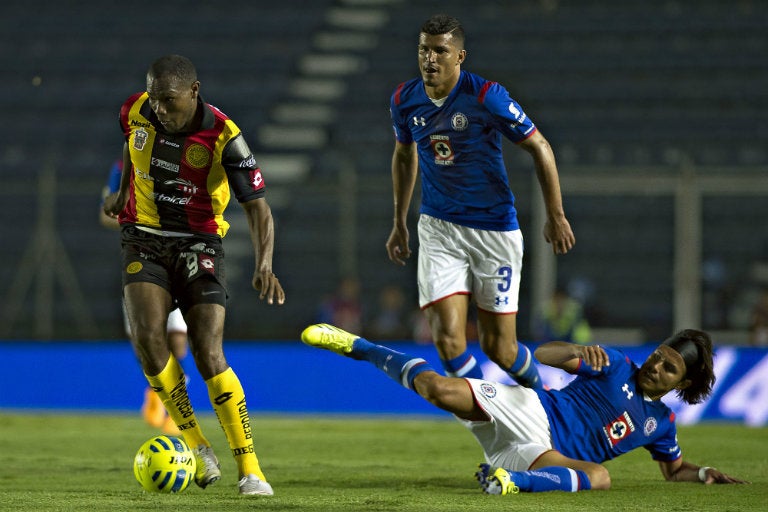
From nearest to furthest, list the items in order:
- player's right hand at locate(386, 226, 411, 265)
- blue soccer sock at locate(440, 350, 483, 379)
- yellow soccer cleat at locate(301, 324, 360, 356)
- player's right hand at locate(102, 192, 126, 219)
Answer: yellow soccer cleat at locate(301, 324, 360, 356) → player's right hand at locate(102, 192, 126, 219) → blue soccer sock at locate(440, 350, 483, 379) → player's right hand at locate(386, 226, 411, 265)

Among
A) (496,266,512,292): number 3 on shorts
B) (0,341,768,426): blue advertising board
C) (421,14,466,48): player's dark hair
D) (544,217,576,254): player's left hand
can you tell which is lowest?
(0,341,768,426): blue advertising board

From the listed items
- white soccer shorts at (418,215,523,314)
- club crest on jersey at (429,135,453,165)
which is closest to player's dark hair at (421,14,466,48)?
club crest on jersey at (429,135,453,165)

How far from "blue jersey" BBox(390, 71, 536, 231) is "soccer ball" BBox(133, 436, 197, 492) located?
2.18m

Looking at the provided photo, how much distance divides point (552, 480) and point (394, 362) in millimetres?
915

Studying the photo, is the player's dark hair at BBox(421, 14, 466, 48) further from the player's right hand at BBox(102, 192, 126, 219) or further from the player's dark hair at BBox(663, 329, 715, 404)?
the player's dark hair at BBox(663, 329, 715, 404)

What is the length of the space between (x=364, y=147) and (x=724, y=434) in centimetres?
803

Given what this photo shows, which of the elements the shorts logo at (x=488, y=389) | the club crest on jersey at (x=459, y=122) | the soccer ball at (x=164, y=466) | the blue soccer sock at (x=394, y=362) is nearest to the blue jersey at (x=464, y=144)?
the club crest on jersey at (x=459, y=122)

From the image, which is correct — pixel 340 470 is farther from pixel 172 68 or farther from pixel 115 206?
pixel 172 68

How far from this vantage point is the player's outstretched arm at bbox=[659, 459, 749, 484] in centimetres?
610

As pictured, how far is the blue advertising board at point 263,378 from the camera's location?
37.3 ft

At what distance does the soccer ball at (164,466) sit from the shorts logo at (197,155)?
4.13ft

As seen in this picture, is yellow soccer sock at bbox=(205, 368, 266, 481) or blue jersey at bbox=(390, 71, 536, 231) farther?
blue jersey at bbox=(390, 71, 536, 231)

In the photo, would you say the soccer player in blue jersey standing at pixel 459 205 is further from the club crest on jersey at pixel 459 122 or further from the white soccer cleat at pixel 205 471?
the white soccer cleat at pixel 205 471

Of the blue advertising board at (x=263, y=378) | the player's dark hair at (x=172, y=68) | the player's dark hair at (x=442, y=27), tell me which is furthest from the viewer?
the blue advertising board at (x=263, y=378)
